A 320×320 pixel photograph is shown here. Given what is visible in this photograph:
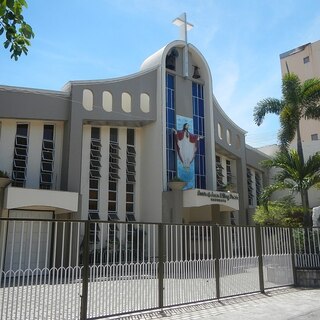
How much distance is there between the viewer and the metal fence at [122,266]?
6910mm

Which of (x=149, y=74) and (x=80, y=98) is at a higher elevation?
(x=149, y=74)

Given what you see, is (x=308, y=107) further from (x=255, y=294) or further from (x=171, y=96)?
(x=255, y=294)

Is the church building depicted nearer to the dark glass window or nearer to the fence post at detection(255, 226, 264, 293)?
the dark glass window

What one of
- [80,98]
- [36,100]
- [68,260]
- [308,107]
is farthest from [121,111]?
[68,260]

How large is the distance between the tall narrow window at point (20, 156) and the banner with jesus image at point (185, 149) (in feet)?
26.3

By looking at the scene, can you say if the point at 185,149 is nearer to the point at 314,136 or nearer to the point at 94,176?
the point at 94,176

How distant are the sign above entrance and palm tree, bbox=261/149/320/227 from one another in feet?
14.4

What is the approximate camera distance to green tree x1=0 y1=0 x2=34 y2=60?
3.66 meters

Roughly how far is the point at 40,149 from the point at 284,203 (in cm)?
1160

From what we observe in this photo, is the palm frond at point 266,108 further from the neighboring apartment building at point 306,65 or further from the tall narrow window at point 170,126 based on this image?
the neighboring apartment building at point 306,65

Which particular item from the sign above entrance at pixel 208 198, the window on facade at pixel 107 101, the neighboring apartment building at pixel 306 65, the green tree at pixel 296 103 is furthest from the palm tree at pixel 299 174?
the neighboring apartment building at pixel 306 65

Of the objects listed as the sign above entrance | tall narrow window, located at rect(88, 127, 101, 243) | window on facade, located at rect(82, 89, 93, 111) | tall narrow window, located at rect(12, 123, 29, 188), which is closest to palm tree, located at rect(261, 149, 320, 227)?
the sign above entrance

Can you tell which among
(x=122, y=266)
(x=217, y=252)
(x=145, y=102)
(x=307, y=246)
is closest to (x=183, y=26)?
(x=145, y=102)

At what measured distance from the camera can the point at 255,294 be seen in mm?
10922
